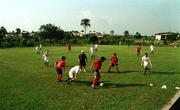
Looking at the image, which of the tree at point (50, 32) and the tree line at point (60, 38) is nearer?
the tree line at point (60, 38)

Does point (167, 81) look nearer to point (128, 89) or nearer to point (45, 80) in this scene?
point (128, 89)

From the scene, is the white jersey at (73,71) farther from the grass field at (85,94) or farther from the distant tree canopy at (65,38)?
the distant tree canopy at (65,38)

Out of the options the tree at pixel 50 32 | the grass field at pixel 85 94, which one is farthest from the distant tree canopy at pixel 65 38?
the grass field at pixel 85 94

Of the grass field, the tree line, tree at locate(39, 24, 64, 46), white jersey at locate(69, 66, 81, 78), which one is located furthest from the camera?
tree at locate(39, 24, 64, 46)

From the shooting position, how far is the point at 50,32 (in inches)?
4670

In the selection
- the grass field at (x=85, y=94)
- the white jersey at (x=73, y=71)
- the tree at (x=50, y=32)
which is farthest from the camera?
the tree at (x=50, y=32)

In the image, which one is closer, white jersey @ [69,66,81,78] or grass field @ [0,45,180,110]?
grass field @ [0,45,180,110]

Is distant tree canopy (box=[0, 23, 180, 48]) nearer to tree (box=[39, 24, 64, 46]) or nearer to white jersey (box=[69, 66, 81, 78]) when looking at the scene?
tree (box=[39, 24, 64, 46])

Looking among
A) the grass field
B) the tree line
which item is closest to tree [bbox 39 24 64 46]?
the tree line

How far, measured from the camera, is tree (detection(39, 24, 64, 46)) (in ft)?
388

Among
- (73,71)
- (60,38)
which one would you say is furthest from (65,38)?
(73,71)

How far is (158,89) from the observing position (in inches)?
606

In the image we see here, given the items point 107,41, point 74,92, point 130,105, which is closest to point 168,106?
point 130,105

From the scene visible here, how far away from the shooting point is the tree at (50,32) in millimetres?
118188
